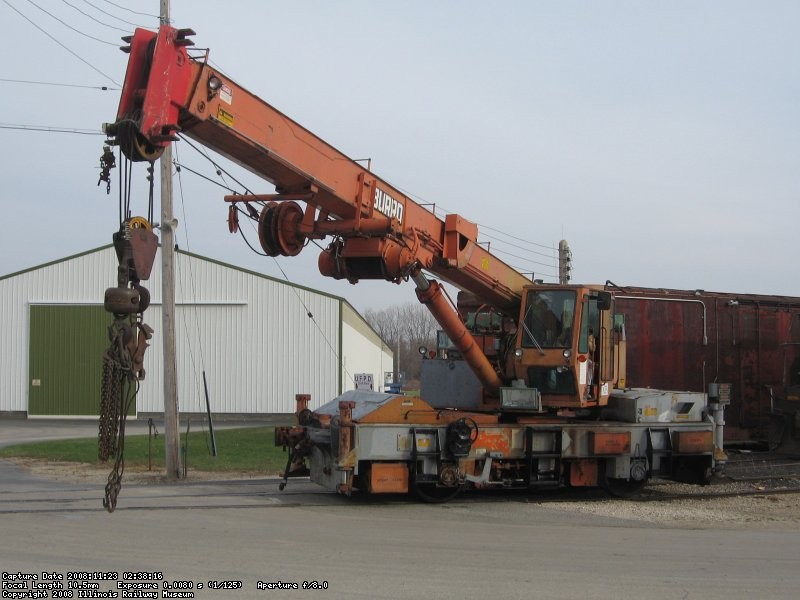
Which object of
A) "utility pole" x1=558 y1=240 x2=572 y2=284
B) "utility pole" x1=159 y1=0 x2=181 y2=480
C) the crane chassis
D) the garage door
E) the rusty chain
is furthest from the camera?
the garage door

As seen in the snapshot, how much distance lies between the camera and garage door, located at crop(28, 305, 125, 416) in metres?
40.4

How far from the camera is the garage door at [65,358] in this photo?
40.4 m

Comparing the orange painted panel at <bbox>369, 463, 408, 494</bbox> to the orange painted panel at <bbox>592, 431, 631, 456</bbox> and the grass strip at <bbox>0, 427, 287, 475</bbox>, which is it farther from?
the grass strip at <bbox>0, 427, 287, 475</bbox>

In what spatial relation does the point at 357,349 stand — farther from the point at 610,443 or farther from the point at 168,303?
the point at 610,443

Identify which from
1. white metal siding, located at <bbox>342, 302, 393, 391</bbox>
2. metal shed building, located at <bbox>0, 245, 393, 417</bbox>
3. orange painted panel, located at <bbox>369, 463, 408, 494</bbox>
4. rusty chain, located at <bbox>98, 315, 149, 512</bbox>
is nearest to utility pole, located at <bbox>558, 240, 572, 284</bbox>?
white metal siding, located at <bbox>342, 302, 393, 391</bbox>

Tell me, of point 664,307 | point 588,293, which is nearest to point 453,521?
point 588,293

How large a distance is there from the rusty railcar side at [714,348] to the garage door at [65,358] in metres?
27.2

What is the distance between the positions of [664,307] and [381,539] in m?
12.2

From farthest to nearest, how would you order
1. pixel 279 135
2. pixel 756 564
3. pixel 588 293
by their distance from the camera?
pixel 588 293, pixel 279 135, pixel 756 564

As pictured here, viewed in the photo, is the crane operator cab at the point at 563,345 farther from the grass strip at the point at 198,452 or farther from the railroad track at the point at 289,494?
the grass strip at the point at 198,452

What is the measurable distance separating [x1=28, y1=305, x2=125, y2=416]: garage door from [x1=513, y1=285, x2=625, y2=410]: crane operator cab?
3004cm

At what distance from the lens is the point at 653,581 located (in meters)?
8.41

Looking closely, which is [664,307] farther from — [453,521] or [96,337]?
[96,337]

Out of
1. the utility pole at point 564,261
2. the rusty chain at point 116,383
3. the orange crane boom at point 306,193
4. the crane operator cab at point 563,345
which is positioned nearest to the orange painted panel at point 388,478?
the orange crane boom at point 306,193
